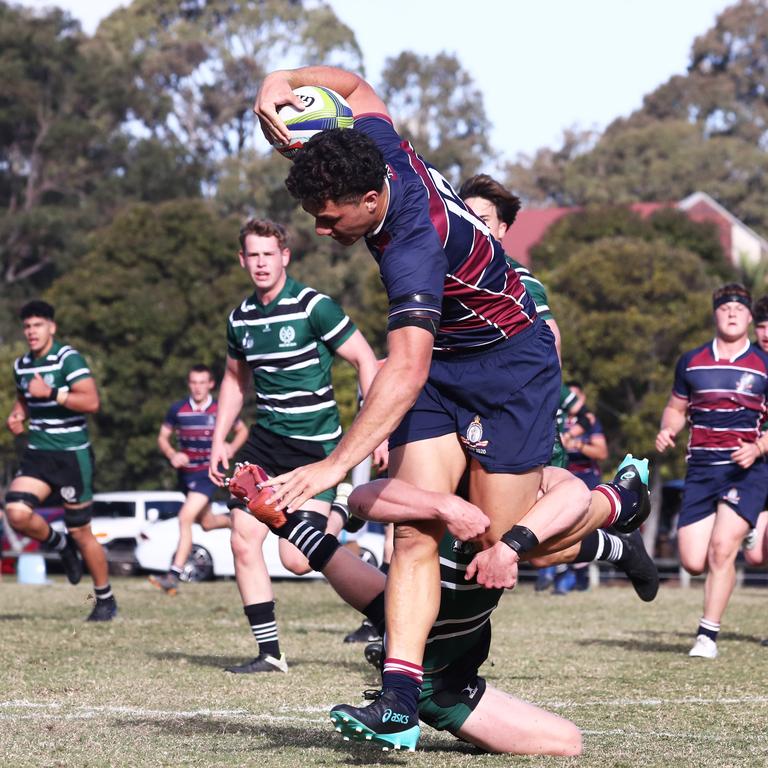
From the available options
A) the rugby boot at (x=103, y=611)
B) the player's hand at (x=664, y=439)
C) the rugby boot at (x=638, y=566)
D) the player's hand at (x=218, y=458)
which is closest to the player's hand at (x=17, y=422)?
the rugby boot at (x=103, y=611)

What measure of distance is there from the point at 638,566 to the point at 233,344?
9.47 feet

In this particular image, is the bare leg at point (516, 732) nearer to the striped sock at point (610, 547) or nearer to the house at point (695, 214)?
the striped sock at point (610, 547)

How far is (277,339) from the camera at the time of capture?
856cm

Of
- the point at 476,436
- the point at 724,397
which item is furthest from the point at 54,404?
the point at 476,436

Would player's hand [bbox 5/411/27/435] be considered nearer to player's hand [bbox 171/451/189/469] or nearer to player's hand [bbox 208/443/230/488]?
player's hand [bbox 208/443/230/488]

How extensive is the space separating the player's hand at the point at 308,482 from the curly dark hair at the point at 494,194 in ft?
13.0

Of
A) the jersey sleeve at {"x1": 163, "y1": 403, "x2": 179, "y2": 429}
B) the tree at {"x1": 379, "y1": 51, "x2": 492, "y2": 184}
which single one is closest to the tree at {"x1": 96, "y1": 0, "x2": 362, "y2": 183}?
the tree at {"x1": 379, "y1": 51, "x2": 492, "y2": 184}

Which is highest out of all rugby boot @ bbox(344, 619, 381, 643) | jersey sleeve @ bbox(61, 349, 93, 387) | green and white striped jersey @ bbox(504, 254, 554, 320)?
green and white striped jersey @ bbox(504, 254, 554, 320)

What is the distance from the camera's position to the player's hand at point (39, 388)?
10837mm

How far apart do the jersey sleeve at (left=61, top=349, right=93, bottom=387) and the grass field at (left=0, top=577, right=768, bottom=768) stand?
1.87m

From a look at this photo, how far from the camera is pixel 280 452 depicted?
8648 mm

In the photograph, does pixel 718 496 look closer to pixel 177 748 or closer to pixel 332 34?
pixel 177 748

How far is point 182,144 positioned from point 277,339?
150 ft

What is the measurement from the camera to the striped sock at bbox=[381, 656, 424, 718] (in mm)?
4762
